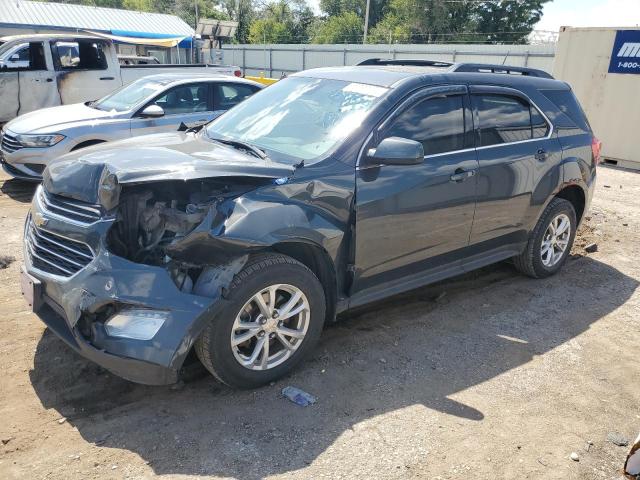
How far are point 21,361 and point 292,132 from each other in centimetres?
237

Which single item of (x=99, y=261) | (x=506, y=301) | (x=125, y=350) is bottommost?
(x=506, y=301)

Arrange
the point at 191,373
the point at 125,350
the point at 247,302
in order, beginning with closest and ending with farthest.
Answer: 1. the point at 125,350
2. the point at 247,302
3. the point at 191,373

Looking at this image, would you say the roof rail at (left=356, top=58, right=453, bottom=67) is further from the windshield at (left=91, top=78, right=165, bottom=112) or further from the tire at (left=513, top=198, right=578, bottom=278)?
the windshield at (left=91, top=78, right=165, bottom=112)

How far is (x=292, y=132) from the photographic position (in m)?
3.86

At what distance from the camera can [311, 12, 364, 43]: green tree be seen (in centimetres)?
6150

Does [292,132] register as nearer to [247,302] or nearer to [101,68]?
[247,302]

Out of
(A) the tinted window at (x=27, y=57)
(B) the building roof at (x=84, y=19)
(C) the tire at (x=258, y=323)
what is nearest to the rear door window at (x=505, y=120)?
(C) the tire at (x=258, y=323)

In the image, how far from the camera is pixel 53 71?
1008 cm

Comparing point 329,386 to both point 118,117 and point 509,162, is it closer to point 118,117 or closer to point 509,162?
point 509,162

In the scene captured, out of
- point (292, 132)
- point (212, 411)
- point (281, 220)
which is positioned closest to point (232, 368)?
point (212, 411)

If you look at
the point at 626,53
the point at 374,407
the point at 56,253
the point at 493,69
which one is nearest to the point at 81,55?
the point at 493,69

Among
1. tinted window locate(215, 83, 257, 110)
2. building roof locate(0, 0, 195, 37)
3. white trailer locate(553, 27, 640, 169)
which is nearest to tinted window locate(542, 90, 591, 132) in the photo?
tinted window locate(215, 83, 257, 110)

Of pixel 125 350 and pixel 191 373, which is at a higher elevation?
pixel 125 350

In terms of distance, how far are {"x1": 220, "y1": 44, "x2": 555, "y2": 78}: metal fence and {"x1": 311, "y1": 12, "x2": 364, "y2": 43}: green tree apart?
26.5 metres
